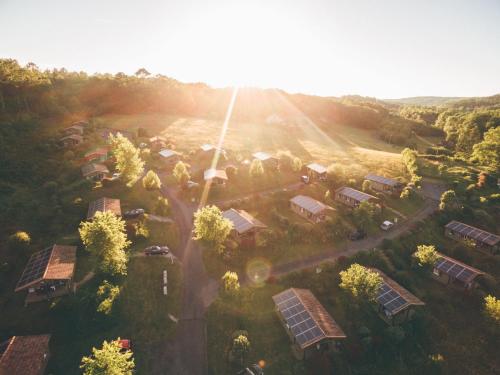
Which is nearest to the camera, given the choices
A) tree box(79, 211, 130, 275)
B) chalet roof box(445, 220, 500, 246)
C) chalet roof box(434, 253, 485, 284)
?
tree box(79, 211, 130, 275)

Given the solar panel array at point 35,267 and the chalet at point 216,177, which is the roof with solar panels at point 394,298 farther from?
the solar panel array at point 35,267

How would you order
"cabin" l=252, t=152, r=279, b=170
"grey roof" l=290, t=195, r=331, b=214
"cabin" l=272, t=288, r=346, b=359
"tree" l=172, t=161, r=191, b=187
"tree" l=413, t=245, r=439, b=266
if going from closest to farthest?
"cabin" l=272, t=288, r=346, b=359 → "tree" l=413, t=245, r=439, b=266 → "grey roof" l=290, t=195, r=331, b=214 → "tree" l=172, t=161, r=191, b=187 → "cabin" l=252, t=152, r=279, b=170

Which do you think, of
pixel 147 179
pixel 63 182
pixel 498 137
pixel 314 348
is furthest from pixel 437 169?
pixel 63 182

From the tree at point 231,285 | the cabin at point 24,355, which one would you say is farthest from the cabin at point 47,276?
the tree at point 231,285

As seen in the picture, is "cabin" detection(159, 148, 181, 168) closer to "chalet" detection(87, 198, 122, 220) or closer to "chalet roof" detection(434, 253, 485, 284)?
"chalet" detection(87, 198, 122, 220)

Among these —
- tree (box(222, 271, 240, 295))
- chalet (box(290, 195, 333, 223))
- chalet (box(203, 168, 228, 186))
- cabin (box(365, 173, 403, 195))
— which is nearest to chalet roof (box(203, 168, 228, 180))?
chalet (box(203, 168, 228, 186))

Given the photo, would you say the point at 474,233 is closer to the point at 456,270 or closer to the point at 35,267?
the point at 456,270

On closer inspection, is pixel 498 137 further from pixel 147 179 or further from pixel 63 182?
pixel 63 182
